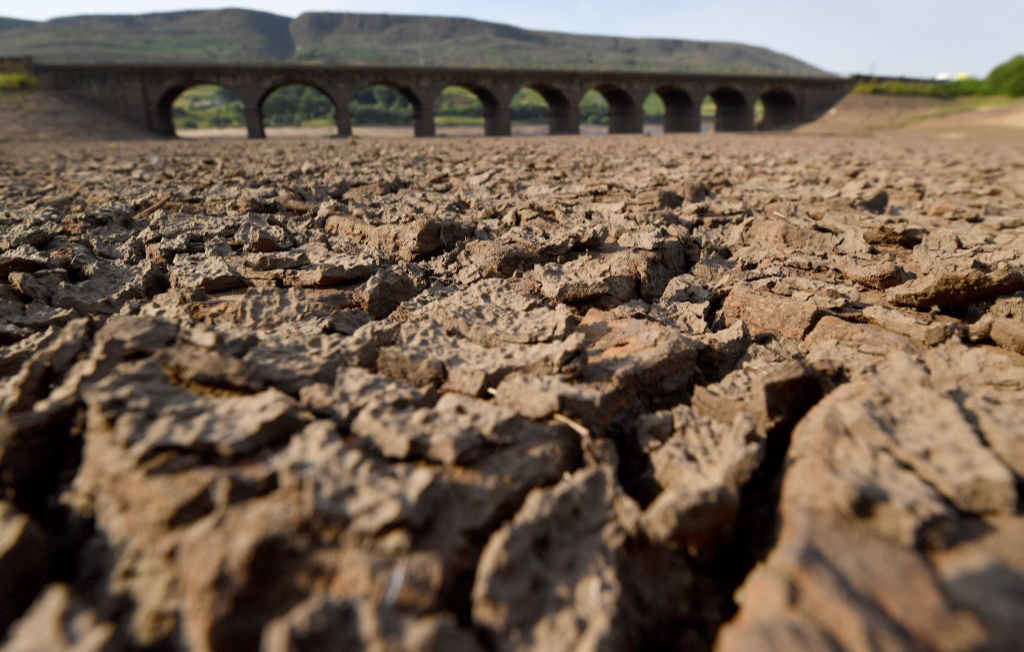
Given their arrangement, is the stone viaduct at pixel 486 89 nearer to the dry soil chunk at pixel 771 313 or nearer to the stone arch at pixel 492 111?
the stone arch at pixel 492 111

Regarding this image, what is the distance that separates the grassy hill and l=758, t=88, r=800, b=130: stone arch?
38327mm

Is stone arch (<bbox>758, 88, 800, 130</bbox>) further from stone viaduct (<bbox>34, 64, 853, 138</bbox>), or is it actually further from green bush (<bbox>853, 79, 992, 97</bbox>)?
green bush (<bbox>853, 79, 992, 97</bbox>)

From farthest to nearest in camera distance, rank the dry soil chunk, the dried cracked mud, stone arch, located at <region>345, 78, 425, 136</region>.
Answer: stone arch, located at <region>345, 78, 425, 136</region>, the dry soil chunk, the dried cracked mud

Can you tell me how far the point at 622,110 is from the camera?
92.6 feet

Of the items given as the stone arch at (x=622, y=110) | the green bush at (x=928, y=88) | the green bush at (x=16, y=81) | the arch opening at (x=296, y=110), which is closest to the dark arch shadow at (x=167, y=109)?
the green bush at (x=16, y=81)

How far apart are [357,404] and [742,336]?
137 centimetres

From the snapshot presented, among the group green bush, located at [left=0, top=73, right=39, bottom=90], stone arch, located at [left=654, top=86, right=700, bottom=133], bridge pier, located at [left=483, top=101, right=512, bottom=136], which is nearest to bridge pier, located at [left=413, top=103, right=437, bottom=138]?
bridge pier, located at [left=483, top=101, right=512, bottom=136]

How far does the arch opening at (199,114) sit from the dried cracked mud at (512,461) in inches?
886

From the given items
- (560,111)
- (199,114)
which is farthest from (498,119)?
(199,114)

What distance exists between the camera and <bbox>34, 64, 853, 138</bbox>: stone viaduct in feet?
66.4

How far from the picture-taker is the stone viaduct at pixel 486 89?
66.4ft

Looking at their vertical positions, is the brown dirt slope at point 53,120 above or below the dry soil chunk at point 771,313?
above

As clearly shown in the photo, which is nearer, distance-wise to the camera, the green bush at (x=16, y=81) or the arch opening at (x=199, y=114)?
the green bush at (x=16, y=81)

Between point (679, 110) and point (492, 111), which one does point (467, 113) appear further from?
point (492, 111)
